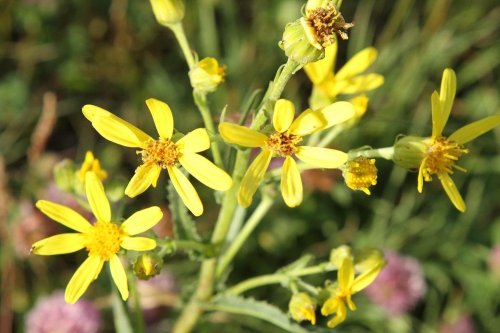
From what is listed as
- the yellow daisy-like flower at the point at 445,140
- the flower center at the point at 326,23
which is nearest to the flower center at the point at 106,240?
the flower center at the point at 326,23

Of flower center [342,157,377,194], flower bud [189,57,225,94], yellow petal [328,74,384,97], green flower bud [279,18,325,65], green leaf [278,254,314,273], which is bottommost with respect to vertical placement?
green leaf [278,254,314,273]

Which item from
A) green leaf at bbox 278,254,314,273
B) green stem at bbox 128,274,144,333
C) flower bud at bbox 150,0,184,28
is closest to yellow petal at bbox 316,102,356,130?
green leaf at bbox 278,254,314,273

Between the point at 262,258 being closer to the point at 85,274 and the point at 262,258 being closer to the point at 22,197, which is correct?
the point at 22,197

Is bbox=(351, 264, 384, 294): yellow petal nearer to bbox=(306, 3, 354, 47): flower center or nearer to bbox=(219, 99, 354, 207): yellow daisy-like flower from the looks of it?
bbox=(219, 99, 354, 207): yellow daisy-like flower

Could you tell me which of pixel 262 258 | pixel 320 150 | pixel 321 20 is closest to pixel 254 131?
pixel 320 150

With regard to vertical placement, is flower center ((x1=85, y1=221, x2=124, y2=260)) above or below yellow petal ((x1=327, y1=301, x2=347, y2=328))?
above

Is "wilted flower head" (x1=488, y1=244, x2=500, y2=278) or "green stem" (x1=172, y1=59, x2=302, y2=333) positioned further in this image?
"wilted flower head" (x1=488, y1=244, x2=500, y2=278)

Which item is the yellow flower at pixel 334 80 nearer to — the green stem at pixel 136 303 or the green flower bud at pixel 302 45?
the green flower bud at pixel 302 45
